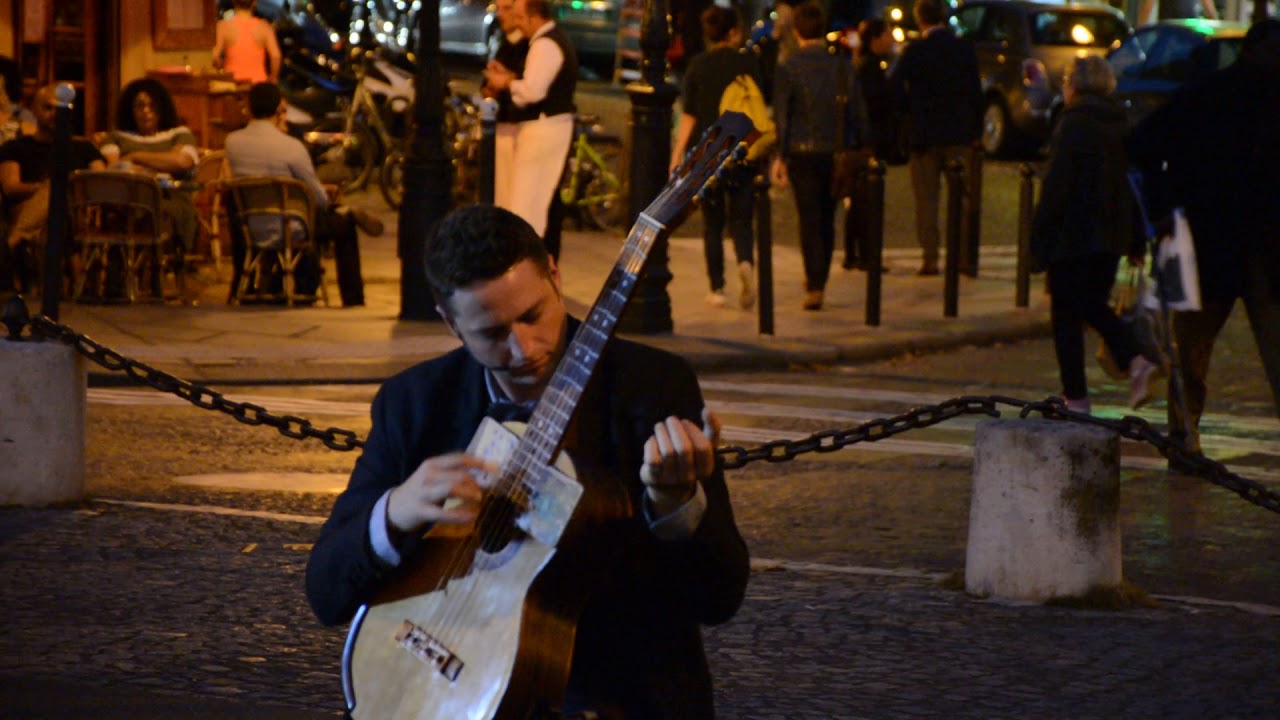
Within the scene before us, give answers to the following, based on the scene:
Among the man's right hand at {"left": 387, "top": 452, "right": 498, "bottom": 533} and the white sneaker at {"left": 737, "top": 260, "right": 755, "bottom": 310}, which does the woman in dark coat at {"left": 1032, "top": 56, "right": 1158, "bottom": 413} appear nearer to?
the white sneaker at {"left": 737, "top": 260, "right": 755, "bottom": 310}

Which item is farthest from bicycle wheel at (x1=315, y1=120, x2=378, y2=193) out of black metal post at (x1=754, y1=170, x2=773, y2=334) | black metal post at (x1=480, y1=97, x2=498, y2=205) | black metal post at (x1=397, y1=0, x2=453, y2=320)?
black metal post at (x1=754, y1=170, x2=773, y2=334)

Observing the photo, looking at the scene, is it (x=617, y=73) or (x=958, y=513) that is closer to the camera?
(x=958, y=513)

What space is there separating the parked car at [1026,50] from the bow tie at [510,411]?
24753mm

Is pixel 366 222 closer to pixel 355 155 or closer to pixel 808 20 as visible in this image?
pixel 808 20

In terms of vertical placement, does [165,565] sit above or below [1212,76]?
below

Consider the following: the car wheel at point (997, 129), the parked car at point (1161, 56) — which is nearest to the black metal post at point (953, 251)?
the parked car at point (1161, 56)

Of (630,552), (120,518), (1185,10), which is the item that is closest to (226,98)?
(120,518)

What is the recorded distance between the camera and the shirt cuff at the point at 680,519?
133 inches

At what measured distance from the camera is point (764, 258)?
13797mm

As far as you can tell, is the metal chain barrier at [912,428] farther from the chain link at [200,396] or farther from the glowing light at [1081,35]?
the glowing light at [1081,35]

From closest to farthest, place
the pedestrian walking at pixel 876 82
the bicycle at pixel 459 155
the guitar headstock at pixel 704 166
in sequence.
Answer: the guitar headstock at pixel 704 166 < the pedestrian walking at pixel 876 82 < the bicycle at pixel 459 155

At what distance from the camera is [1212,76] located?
9453 millimetres

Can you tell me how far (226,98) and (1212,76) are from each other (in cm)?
1009

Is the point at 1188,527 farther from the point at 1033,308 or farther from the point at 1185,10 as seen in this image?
the point at 1185,10
